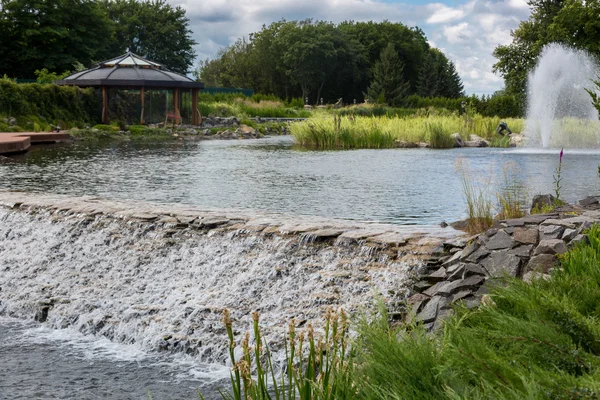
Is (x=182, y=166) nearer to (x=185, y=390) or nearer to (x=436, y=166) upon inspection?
(x=436, y=166)

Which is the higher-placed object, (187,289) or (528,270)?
(528,270)

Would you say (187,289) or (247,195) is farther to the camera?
(247,195)

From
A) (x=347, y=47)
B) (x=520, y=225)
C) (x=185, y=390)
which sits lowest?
(x=185, y=390)

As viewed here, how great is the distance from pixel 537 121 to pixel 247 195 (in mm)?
14769

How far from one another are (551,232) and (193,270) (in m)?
3.55

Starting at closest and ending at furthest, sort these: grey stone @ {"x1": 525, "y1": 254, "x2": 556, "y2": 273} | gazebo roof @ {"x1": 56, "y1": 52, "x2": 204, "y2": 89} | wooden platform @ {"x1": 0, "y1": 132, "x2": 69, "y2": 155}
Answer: grey stone @ {"x1": 525, "y1": 254, "x2": 556, "y2": 273} < wooden platform @ {"x1": 0, "y1": 132, "x2": 69, "y2": 155} < gazebo roof @ {"x1": 56, "y1": 52, "x2": 204, "y2": 89}

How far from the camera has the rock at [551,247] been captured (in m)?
5.09

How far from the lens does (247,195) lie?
1102cm

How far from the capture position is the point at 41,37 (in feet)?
149

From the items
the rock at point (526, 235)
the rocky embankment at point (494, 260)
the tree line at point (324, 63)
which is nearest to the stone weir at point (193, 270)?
the rocky embankment at point (494, 260)

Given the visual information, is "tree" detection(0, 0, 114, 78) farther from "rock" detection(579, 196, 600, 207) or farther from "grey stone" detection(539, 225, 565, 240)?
"grey stone" detection(539, 225, 565, 240)

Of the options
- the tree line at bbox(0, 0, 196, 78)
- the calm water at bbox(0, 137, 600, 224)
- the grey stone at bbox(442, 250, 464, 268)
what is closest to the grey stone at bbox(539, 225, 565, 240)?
the grey stone at bbox(442, 250, 464, 268)

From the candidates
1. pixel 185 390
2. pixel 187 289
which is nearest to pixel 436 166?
pixel 187 289

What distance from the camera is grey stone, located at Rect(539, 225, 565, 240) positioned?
5348 mm
